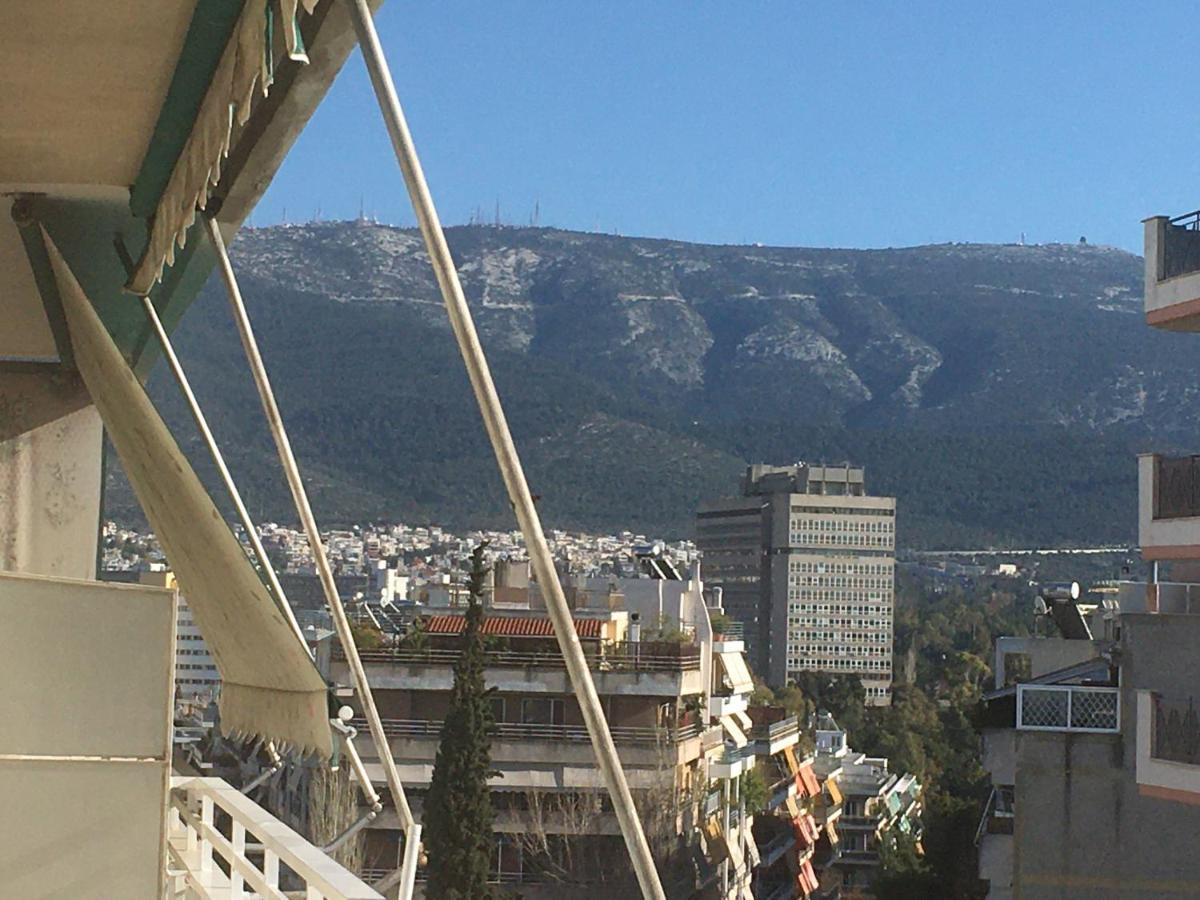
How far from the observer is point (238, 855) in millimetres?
3945

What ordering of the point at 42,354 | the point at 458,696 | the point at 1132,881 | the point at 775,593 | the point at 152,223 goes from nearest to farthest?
the point at 152,223 → the point at 42,354 → the point at 1132,881 → the point at 458,696 → the point at 775,593

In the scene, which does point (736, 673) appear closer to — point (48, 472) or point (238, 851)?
point (48, 472)

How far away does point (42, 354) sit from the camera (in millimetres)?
5418

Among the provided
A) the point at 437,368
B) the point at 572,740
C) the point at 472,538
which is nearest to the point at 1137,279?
the point at 437,368

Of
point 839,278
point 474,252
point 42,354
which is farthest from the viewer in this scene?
point 839,278

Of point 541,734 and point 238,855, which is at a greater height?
point 238,855

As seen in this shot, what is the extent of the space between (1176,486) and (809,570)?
8166 cm

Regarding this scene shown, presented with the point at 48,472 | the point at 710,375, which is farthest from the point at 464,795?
the point at 710,375

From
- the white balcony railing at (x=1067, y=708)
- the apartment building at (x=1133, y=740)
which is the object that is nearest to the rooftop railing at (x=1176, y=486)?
the apartment building at (x=1133, y=740)

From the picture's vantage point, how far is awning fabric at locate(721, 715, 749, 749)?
1443 inches

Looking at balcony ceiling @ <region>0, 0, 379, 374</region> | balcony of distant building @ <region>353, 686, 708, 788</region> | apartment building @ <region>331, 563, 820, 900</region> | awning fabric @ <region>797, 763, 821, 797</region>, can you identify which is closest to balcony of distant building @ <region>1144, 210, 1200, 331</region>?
balcony ceiling @ <region>0, 0, 379, 374</region>

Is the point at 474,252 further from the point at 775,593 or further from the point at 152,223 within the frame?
the point at 152,223

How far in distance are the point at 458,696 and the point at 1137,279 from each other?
106926 mm

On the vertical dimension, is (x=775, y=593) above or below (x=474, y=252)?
below
